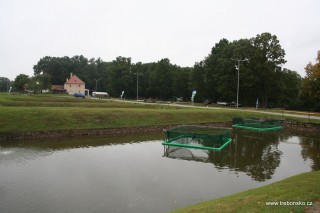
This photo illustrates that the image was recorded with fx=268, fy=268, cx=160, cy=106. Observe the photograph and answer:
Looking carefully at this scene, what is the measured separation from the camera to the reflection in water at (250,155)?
17781 millimetres

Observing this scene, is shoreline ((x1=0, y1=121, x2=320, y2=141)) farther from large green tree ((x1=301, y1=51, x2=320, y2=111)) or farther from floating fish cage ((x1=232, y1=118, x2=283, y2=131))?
large green tree ((x1=301, y1=51, x2=320, y2=111))

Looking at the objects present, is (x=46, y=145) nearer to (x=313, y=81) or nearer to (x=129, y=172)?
(x=129, y=172)

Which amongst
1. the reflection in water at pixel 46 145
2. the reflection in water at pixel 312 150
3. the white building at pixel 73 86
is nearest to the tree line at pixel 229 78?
the white building at pixel 73 86

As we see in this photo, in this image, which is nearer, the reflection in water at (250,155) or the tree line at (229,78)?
the reflection in water at (250,155)

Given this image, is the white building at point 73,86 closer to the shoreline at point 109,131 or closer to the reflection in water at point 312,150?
the shoreline at point 109,131

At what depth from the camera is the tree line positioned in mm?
58750

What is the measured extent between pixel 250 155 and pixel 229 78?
43.7 m

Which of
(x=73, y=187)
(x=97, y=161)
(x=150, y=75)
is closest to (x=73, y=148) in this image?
(x=97, y=161)

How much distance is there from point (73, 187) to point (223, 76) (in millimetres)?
54608

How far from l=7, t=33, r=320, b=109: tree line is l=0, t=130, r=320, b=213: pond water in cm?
3432

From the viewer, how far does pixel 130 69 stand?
10075cm

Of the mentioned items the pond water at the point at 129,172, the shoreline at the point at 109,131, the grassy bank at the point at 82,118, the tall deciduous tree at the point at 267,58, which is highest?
the tall deciduous tree at the point at 267,58

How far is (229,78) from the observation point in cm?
6312

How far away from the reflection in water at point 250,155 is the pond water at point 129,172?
6cm
